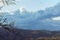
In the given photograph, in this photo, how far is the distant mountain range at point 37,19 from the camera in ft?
4.94

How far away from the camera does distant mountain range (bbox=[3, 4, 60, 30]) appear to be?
1505 mm

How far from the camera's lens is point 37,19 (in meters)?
1.52

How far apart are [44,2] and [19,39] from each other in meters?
0.43

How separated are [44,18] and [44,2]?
0.50 feet

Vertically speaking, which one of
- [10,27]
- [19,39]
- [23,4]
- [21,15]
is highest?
[23,4]

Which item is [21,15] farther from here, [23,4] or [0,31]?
[0,31]

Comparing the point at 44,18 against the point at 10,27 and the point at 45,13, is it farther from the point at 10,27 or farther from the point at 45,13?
the point at 10,27

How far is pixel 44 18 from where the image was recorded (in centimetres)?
151

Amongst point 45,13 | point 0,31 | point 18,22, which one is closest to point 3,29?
point 0,31

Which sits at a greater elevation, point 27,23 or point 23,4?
point 23,4

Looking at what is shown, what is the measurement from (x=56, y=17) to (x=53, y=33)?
152 mm

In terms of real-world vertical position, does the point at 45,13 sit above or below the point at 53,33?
above

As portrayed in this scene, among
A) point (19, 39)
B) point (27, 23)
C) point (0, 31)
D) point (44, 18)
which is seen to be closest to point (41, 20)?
point (44, 18)

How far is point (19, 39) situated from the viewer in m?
1.53
